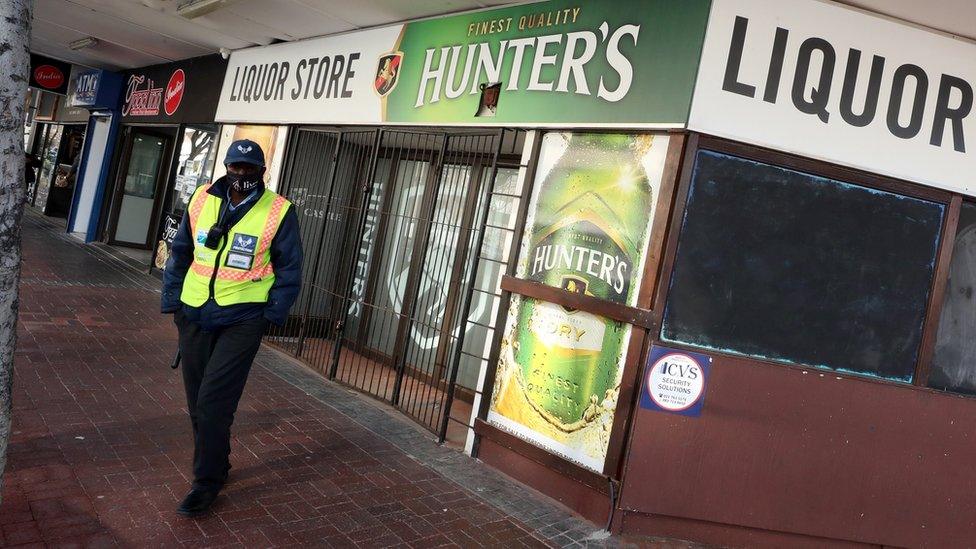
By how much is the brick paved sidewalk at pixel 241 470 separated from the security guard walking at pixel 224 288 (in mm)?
336

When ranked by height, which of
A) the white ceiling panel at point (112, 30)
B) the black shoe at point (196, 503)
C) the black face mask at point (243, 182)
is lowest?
the black shoe at point (196, 503)

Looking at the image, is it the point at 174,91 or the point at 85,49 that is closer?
the point at 174,91

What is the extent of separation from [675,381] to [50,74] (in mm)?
15959

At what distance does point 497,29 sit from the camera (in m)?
5.57

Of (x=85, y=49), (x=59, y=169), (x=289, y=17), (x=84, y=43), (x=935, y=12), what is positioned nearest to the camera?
(x=935, y=12)

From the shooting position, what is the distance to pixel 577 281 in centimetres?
471

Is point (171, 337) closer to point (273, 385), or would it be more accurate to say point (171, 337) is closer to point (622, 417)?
point (273, 385)

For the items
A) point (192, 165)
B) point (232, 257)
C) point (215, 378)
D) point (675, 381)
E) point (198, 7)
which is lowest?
point (215, 378)

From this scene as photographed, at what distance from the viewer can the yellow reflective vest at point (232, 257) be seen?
365 cm

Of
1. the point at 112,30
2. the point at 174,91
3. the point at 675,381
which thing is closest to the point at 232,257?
the point at 675,381

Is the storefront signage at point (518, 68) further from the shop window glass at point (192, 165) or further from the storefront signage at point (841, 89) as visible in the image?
the shop window glass at point (192, 165)

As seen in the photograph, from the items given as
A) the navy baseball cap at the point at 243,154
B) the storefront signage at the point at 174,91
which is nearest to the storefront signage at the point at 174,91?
the storefront signage at the point at 174,91

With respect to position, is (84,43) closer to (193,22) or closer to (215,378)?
(193,22)

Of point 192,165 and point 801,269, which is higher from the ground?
point 192,165
